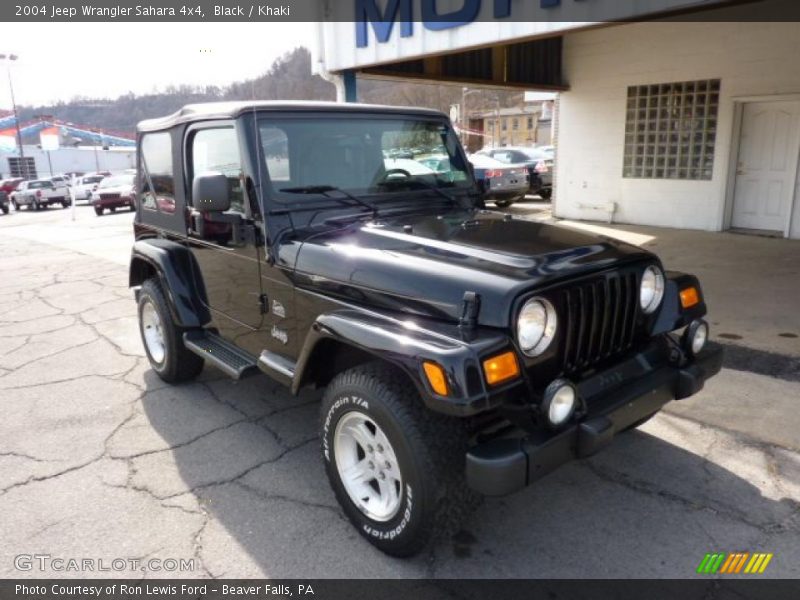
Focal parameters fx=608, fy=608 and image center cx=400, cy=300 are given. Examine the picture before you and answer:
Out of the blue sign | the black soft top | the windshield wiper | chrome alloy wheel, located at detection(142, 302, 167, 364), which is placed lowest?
chrome alloy wheel, located at detection(142, 302, 167, 364)

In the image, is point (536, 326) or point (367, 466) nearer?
point (536, 326)

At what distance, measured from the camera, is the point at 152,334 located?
15.7ft

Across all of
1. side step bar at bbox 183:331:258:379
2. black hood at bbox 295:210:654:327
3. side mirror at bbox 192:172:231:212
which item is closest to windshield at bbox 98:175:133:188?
side step bar at bbox 183:331:258:379

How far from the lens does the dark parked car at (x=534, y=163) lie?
1602cm

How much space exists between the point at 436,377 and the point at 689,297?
1683 mm

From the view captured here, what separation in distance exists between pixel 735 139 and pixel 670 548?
30.6 ft

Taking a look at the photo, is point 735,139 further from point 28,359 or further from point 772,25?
point 28,359

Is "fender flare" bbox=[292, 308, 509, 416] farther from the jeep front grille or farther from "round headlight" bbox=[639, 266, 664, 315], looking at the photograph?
"round headlight" bbox=[639, 266, 664, 315]

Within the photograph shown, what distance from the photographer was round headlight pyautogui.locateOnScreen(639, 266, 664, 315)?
114 inches

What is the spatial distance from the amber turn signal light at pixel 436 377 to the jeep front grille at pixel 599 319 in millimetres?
637

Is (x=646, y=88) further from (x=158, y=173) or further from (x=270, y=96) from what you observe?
(x=270, y=96)

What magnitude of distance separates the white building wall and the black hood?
8433mm

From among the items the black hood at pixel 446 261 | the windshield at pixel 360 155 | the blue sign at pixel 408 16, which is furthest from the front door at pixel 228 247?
the blue sign at pixel 408 16

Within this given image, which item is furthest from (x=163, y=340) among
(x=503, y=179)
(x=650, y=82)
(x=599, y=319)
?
(x=503, y=179)
